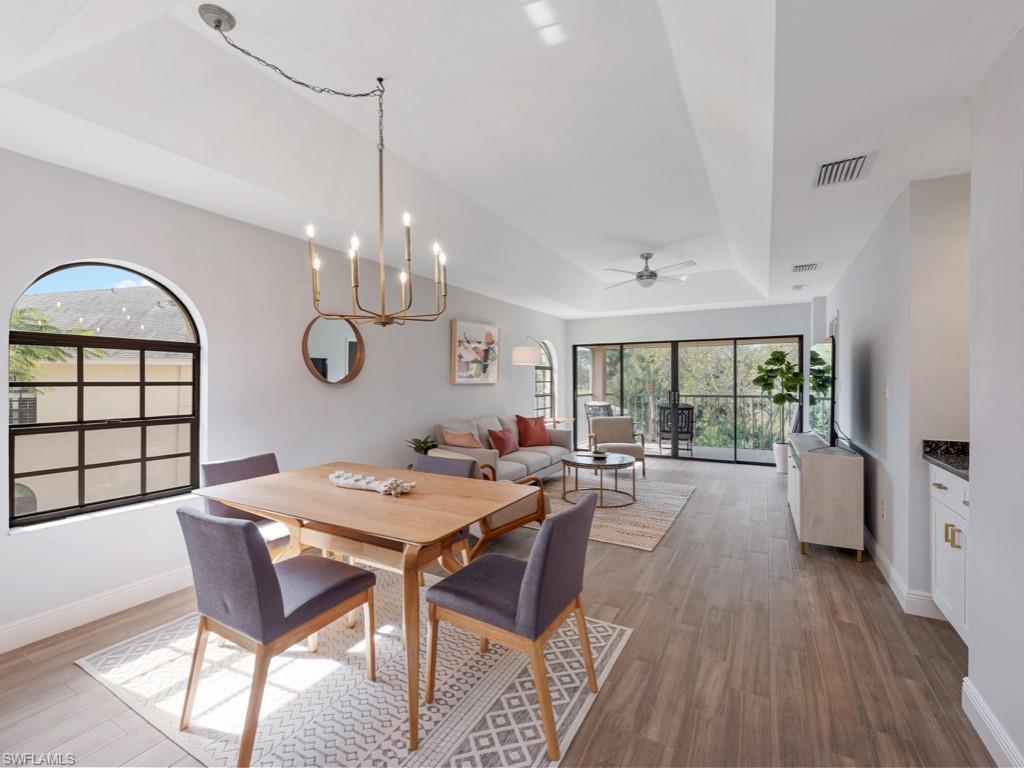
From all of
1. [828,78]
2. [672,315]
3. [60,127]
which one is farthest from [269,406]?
[672,315]

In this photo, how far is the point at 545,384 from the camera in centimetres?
816

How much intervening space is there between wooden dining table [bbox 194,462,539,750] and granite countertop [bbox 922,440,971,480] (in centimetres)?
218

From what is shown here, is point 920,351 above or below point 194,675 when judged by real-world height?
above

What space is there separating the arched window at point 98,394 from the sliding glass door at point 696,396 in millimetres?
6512

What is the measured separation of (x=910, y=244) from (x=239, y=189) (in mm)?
3998

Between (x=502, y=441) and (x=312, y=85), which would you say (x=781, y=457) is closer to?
(x=502, y=441)

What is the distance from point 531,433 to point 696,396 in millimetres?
3322

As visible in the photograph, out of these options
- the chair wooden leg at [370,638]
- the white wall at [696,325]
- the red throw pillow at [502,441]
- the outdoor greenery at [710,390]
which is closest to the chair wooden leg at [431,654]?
the chair wooden leg at [370,638]

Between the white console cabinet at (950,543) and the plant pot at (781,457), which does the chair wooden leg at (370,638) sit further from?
the plant pot at (781,457)

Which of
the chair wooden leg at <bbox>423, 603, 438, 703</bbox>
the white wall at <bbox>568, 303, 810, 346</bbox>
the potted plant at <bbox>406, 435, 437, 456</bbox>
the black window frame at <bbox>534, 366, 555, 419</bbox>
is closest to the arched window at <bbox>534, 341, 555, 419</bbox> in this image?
the black window frame at <bbox>534, 366, 555, 419</bbox>

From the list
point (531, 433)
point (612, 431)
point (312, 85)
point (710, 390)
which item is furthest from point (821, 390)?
point (312, 85)

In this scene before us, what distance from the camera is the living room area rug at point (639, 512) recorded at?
3.91 metres

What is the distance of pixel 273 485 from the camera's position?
100.0 inches

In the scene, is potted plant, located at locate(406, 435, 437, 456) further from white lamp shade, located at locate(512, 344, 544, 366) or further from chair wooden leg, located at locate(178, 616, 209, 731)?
chair wooden leg, located at locate(178, 616, 209, 731)
